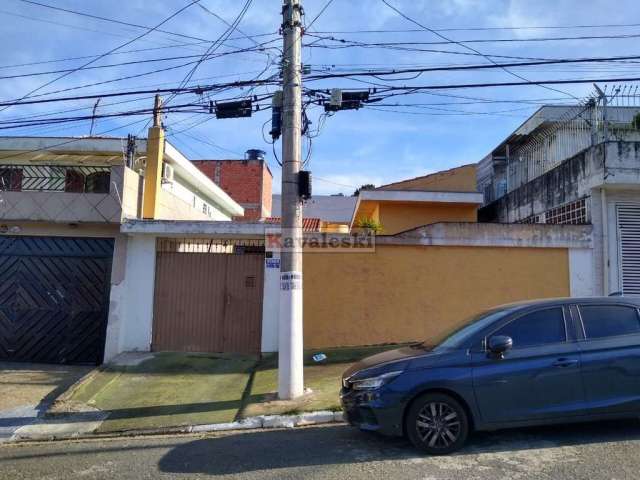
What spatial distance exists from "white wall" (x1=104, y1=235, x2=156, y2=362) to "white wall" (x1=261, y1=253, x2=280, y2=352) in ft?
7.92

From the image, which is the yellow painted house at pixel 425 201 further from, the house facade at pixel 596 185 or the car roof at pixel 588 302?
the car roof at pixel 588 302

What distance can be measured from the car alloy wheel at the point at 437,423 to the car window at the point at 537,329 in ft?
2.87

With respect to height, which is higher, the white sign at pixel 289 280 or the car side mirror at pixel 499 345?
the white sign at pixel 289 280

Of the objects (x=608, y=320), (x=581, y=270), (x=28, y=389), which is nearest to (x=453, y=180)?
(x=581, y=270)

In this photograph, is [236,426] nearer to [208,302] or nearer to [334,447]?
[334,447]

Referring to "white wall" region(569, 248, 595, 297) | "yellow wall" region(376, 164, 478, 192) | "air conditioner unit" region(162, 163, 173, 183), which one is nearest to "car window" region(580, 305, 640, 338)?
"white wall" region(569, 248, 595, 297)

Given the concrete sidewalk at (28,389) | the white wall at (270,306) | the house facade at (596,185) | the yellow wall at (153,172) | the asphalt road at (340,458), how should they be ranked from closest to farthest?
the asphalt road at (340,458) → the concrete sidewalk at (28,389) → the house facade at (596,185) → the white wall at (270,306) → the yellow wall at (153,172)

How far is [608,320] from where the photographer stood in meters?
5.64

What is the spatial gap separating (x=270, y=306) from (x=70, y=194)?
4894 mm

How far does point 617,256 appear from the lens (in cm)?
1093

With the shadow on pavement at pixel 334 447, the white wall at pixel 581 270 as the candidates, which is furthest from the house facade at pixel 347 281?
the shadow on pavement at pixel 334 447

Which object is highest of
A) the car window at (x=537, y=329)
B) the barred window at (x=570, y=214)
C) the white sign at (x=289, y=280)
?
the barred window at (x=570, y=214)

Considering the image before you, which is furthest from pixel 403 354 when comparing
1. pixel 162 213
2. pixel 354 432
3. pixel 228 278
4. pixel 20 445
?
pixel 162 213

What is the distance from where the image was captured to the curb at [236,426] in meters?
6.88
